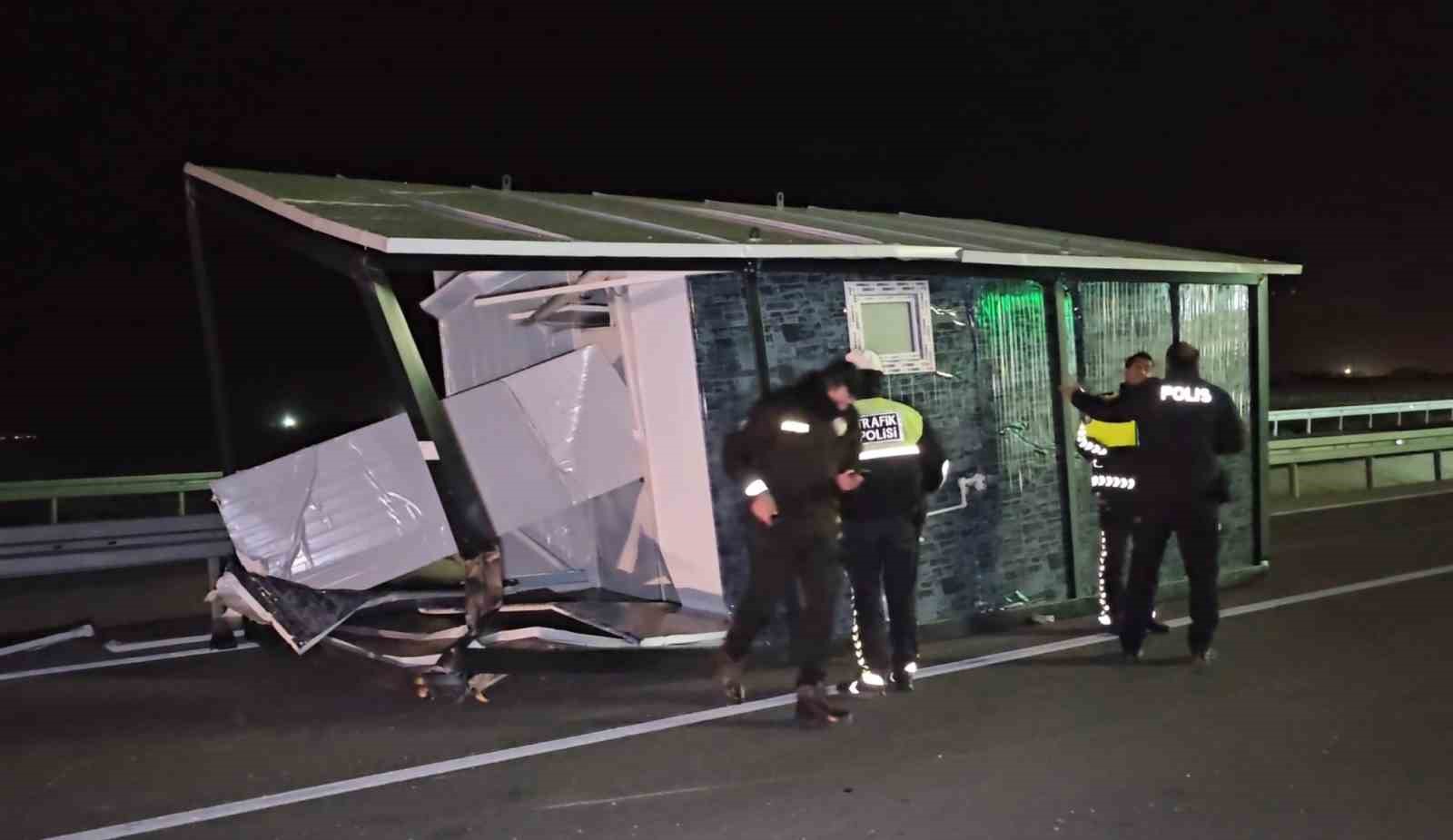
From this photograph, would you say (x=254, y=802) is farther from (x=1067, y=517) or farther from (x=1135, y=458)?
(x=1067, y=517)

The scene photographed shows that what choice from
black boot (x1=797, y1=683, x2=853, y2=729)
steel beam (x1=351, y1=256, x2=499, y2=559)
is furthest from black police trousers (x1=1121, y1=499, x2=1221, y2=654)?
steel beam (x1=351, y1=256, x2=499, y2=559)

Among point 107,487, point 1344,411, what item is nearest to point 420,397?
point 107,487

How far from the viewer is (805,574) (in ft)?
19.4

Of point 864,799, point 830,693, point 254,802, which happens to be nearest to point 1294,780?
point 864,799

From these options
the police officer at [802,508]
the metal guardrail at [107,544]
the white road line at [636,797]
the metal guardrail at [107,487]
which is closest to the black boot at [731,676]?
the police officer at [802,508]

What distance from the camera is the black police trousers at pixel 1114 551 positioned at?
303 inches

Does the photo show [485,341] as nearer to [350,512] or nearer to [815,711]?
[350,512]

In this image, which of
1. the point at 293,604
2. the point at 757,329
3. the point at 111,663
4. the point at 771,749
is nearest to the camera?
the point at 771,749

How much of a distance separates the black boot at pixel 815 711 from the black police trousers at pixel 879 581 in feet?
1.68

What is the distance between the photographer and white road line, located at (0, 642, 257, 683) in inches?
278

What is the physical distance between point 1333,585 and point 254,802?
7.74 meters

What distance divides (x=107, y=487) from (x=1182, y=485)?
11095 millimetres

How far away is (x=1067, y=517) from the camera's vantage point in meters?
8.33

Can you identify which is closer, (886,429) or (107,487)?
(886,429)
